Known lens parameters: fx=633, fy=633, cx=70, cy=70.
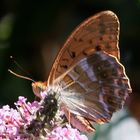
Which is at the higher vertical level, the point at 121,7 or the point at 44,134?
the point at 121,7

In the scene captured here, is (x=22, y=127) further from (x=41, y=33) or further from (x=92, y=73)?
(x=41, y=33)

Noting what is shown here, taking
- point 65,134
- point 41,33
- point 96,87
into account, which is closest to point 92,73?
point 96,87

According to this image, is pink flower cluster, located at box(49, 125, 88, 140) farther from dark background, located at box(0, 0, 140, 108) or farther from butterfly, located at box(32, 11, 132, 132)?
dark background, located at box(0, 0, 140, 108)

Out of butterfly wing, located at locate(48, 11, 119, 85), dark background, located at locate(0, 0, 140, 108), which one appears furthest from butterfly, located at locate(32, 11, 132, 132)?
dark background, located at locate(0, 0, 140, 108)

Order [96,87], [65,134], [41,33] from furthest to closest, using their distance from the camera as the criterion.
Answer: [41,33]
[96,87]
[65,134]

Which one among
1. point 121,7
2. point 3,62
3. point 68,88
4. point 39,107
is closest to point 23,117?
point 39,107

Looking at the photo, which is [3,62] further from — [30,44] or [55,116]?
[55,116]

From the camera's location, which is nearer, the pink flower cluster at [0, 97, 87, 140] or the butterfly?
the pink flower cluster at [0, 97, 87, 140]
